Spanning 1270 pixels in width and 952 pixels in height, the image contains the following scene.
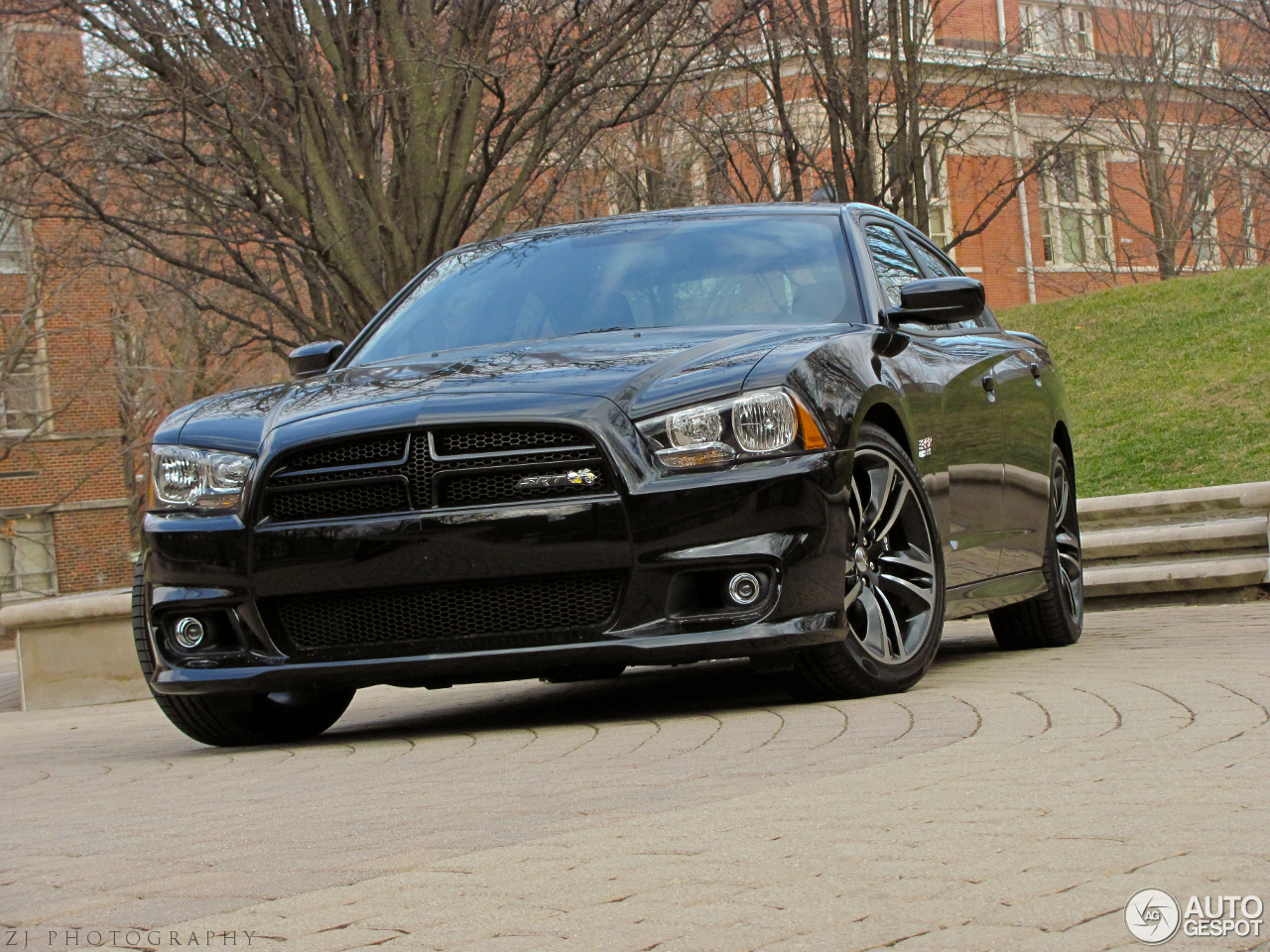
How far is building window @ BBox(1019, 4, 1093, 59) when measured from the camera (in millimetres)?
30064

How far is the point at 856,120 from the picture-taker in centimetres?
1784

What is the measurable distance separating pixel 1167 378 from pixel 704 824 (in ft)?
52.4

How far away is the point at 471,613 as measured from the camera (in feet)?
17.6

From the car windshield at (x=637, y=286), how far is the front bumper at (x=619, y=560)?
3.88 ft

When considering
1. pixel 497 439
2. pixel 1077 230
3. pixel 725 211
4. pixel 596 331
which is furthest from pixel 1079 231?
pixel 497 439

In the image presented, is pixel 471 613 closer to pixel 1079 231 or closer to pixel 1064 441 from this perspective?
pixel 1064 441

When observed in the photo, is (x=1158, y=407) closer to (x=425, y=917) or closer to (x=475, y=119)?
(x=475, y=119)

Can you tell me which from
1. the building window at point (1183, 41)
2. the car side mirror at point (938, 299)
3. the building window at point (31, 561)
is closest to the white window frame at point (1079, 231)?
the building window at point (1183, 41)

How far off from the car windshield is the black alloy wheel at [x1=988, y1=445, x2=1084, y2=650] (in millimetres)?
1926

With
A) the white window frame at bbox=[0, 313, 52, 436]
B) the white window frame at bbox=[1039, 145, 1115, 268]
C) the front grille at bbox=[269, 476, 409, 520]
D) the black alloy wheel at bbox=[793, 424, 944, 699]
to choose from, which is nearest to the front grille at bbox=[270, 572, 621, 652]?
the front grille at bbox=[269, 476, 409, 520]

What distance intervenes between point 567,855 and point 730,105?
874 inches

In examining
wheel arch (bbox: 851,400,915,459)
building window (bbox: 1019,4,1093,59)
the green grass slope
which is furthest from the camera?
building window (bbox: 1019,4,1093,59)

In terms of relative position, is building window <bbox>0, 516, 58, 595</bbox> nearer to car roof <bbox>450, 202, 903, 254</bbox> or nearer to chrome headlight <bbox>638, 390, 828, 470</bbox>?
car roof <bbox>450, 202, 903, 254</bbox>

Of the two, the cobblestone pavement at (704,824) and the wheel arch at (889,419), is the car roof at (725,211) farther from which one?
the cobblestone pavement at (704,824)
